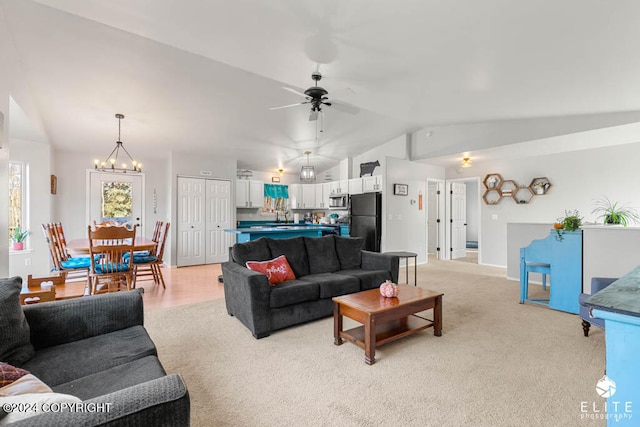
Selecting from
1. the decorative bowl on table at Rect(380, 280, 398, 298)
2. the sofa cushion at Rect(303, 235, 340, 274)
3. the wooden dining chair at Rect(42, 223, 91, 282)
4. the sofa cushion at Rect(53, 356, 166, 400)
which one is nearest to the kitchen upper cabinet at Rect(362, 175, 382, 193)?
the sofa cushion at Rect(303, 235, 340, 274)

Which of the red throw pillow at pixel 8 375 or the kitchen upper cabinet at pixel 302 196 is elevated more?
the kitchen upper cabinet at pixel 302 196

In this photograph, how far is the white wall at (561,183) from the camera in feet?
16.5

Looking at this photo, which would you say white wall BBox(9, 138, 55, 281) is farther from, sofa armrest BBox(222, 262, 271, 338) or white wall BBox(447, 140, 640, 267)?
white wall BBox(447, 140, 640, 267)

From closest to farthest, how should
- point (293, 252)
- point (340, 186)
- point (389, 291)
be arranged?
point (389, 291)
point (293, 252)
point (340, 186)

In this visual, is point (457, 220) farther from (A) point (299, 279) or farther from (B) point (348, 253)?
(A) point (299, 279)

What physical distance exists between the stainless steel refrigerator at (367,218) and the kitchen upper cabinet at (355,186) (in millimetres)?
335

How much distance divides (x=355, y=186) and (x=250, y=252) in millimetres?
4432

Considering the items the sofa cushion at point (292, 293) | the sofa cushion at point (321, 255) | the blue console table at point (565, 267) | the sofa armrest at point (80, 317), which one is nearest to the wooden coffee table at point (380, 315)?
the sofa cushion at point (292, 293)

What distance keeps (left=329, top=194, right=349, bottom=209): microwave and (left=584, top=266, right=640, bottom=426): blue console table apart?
6.46 meters

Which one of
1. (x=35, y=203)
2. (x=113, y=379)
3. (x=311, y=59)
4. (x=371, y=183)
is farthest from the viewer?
(x=371, y=183)

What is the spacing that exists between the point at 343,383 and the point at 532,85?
3.80 metres

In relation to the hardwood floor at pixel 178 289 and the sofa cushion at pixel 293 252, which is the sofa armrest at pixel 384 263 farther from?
the hardwood floor at pixel 178 289

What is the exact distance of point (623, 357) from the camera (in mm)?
1042

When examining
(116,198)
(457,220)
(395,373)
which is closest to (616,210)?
(457,220)
